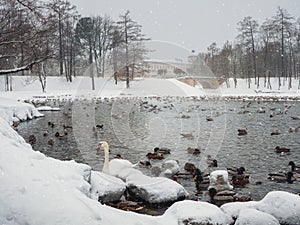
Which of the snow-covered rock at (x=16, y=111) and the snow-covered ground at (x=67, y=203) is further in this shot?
the snow-covered rock at (x=16, y=111)

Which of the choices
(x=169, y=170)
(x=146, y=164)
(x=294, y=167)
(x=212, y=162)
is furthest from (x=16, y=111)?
(x=294, y=167)

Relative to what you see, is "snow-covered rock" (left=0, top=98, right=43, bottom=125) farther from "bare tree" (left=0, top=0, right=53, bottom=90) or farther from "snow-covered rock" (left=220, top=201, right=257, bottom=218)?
"snow-covered rock" (left=220, top=201, right=257, bottom=218)

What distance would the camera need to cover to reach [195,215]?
21.1 ft

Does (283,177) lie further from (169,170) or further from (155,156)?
(155,156)

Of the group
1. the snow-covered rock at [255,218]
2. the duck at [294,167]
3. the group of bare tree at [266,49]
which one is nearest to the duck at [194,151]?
the duck at [294,167]

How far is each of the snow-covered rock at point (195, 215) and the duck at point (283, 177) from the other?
356cm

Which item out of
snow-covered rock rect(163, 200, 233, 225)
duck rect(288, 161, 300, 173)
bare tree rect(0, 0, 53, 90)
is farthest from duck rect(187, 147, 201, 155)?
bare tree rect(0, 0, 53, 90)

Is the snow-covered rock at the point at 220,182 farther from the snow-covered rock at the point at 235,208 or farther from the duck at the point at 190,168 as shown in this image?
the snow-covered rock at the point at 235,208

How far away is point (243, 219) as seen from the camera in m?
6.50

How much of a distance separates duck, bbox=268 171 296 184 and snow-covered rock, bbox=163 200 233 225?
11.7 feet

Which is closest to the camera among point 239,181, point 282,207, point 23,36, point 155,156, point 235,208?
point 282,207

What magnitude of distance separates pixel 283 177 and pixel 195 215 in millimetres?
4489

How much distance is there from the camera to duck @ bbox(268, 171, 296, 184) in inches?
387

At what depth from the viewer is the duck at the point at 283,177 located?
9836mm
